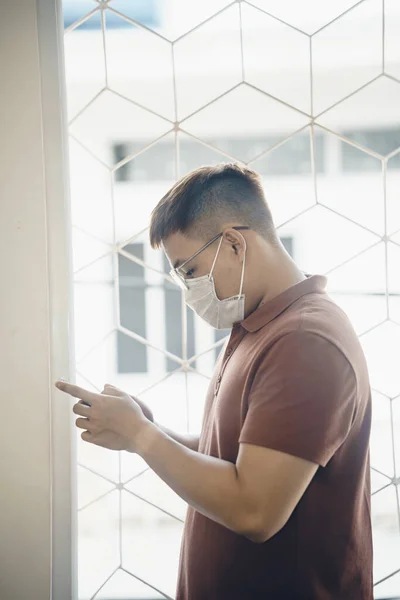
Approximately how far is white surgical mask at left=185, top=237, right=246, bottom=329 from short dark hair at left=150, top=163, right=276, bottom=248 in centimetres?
6

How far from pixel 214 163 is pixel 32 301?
51cm

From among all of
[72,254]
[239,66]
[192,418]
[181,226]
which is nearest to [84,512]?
[192,418]

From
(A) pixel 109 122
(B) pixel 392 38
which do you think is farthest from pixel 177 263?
(B) pixel 392 38

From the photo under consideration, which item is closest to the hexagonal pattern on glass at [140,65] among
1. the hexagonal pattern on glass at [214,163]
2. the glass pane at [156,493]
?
the hexagonal pattern on glass at [214,163]

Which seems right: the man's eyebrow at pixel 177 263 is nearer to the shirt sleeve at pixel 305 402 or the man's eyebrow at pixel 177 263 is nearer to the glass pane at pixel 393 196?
the shirt sleeve at pixel 305 402

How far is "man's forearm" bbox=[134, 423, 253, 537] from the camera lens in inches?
28.2

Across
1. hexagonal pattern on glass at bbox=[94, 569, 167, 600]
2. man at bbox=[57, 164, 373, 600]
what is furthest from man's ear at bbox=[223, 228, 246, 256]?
hexagonal pattern on glass at bbox=[94, 569, 167, 600]

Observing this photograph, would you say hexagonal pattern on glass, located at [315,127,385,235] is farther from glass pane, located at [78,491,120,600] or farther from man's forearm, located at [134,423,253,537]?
glass pane, located at [78,491,120,600]

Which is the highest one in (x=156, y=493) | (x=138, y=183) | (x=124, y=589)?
(x=138, y=183)

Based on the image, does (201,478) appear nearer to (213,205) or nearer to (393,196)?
(213,205)

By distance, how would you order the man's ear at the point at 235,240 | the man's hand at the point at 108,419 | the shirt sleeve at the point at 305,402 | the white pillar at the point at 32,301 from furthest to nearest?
the white pillar at the point at 32,301 < the man's ear at the point at 235,240 < the man's hand at the point at 108,419 < the shirt sleeve at the point at 305,402

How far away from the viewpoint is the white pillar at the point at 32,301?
1.08 metres

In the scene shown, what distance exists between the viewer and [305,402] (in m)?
0.71

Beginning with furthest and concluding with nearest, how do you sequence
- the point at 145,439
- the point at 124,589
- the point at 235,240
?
the point at 124,589 < the point at 235,240 < the point at 145,439
